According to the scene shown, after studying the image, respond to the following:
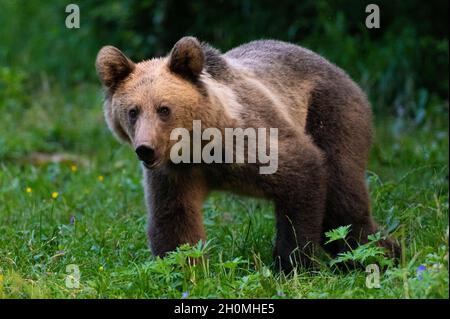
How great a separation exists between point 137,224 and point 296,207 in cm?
167

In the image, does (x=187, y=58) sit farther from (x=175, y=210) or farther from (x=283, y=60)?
(x=283, y=60)

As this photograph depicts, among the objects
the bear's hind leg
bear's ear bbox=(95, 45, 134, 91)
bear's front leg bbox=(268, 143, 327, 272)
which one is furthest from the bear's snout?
the bear's hind leg

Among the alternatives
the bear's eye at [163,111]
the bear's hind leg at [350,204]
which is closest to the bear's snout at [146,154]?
the bear's eye at [163,111]

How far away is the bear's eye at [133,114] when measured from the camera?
17.9 feet

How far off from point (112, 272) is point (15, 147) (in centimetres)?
446

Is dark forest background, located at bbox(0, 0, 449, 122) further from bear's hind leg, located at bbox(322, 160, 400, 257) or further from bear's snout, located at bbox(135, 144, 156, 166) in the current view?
bear's snout, located at bbox(135, 144, 156, 166)

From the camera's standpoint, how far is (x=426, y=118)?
33.4 feet

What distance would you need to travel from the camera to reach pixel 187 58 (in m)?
5.57

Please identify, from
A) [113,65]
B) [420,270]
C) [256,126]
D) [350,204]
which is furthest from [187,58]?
[420,270]

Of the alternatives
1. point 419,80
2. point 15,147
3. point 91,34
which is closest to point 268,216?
point 15,147

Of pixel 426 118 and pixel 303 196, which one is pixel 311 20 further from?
pixel 303 196

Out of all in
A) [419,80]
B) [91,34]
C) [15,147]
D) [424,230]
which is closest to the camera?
[424,230]

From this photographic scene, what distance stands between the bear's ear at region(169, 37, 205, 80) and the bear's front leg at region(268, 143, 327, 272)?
2.62 ft

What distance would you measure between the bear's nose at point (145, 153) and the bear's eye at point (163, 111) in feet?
0.89
